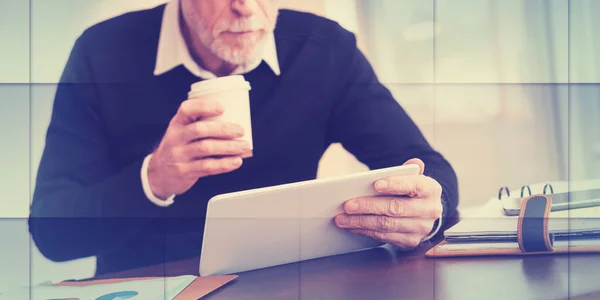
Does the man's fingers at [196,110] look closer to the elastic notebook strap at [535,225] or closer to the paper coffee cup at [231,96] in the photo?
the paper coffee cup at [231,96]

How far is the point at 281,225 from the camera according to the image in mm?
2068

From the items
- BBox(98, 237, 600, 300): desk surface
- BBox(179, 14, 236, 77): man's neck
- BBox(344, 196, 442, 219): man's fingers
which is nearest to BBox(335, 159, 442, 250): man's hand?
BBox(344, 196, 442, 219): man's fingers

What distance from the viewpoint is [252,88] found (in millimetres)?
2094

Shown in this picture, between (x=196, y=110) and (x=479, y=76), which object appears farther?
(x=479, y=76)

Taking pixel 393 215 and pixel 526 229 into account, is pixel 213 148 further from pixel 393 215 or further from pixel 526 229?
pixel 526 229

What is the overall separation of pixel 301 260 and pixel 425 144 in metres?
0.63

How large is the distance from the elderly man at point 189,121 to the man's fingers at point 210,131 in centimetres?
2

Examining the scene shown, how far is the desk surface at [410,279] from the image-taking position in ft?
5.35

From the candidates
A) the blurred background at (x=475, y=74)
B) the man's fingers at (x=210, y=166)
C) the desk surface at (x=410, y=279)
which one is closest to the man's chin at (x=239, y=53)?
the blurred background at (x=475, y=74)

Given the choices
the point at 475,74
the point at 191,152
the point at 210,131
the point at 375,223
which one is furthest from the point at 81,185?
the point at 475,74

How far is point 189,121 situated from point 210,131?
4.4 inches

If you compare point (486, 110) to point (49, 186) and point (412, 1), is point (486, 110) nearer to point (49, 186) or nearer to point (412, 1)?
point (412, 1)

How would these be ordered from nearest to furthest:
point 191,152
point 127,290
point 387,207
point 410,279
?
point 410,279
point 127,290
point 387,207
point 191,152

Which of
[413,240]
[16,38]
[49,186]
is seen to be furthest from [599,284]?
[16,38]
